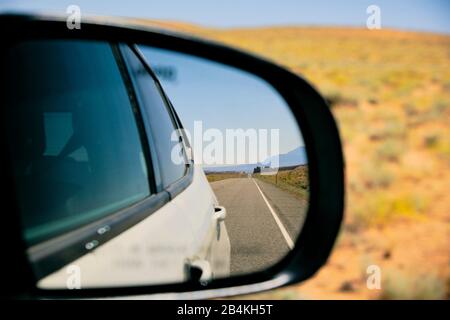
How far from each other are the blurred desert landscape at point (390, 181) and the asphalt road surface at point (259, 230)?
66 centimetres

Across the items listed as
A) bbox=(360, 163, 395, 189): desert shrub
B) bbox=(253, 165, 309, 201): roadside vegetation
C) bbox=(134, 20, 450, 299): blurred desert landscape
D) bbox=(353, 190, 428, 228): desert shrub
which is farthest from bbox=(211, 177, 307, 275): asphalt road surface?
bbox=(253, 165, 309, 201): roadside vegetation

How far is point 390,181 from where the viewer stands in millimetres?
15953

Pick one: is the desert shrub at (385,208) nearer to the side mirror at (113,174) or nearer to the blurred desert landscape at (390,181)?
the blurred desert landscape at (390,181)

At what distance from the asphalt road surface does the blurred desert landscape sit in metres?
0.66

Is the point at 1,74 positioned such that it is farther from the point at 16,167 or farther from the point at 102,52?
the point at 102,52

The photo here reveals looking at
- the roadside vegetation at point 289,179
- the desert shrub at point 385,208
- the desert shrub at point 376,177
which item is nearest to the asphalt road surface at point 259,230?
the desert shrub at point 385,208

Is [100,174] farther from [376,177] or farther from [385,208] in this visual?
[376,177]

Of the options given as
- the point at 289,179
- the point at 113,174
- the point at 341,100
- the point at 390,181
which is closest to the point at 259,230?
the point at 390,181

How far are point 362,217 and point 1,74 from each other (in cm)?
1136

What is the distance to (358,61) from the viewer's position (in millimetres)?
47250

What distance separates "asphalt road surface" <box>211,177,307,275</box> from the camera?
23.0 ft

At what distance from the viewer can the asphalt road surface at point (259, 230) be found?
6996 mm
